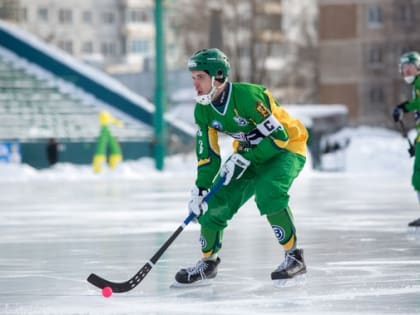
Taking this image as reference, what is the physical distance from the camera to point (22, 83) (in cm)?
3409

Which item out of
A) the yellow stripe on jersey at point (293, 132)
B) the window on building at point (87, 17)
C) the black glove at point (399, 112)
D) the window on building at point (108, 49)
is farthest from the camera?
the window on building at point (108, 49)

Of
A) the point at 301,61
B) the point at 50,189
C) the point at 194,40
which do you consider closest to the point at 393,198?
the point at 50,189

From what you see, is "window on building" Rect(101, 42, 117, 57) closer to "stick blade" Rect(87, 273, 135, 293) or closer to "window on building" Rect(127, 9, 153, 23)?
"window on building" Rect(127, 9, 153, 23)

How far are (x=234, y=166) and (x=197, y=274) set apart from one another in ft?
2.26

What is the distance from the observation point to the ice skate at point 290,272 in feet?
26.3

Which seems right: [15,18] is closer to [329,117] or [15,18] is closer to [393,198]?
[329,117]

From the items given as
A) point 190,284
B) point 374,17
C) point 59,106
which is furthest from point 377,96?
point 190,284

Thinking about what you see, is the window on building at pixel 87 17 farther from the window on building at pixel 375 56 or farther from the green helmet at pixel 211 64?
the green helmet at pixel 211 64

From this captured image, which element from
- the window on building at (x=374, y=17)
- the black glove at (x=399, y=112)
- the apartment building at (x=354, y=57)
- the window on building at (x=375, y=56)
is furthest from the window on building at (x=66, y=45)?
the black glove at (x=399, y=112)

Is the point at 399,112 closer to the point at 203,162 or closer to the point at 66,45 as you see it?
the point at 203,162

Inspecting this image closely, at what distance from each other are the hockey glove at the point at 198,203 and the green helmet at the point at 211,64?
0.67 m

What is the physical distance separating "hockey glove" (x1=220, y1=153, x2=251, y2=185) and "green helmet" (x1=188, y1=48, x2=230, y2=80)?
1.54 feet

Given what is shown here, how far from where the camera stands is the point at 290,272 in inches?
317

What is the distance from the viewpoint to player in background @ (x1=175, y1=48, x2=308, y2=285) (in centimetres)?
788
